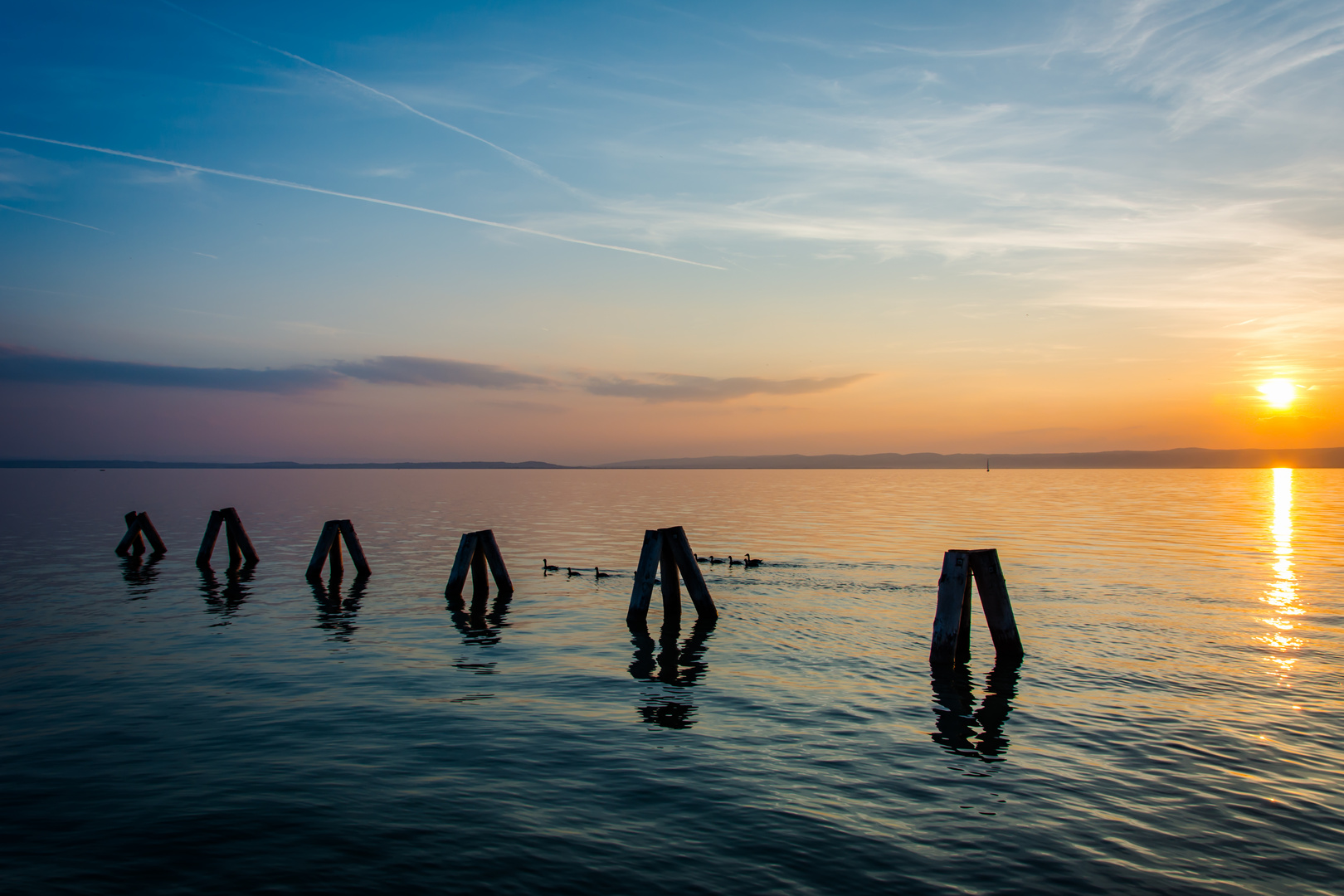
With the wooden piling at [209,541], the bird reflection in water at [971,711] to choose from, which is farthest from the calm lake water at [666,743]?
the wooden piling at [209,541]

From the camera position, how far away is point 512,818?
28.0 ft

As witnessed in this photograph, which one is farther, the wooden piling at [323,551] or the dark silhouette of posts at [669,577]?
the wooden piling at [323,551]

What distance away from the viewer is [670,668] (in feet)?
51.6

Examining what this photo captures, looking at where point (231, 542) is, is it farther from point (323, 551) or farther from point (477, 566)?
point (477, 566)

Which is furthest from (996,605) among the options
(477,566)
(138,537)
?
(138,537)

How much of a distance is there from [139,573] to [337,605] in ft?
42.0

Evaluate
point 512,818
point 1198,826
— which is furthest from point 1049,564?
point 512,818

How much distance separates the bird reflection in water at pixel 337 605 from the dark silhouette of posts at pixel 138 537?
13.8m

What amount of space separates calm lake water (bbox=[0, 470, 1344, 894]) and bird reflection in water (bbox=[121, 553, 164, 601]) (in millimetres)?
413

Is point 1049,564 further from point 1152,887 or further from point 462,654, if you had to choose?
point 1152,887

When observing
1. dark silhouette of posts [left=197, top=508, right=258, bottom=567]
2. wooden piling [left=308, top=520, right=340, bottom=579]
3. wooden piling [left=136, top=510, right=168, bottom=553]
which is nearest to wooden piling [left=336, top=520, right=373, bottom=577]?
wooden piling [left=308, top=520, right=340, bottom=579]

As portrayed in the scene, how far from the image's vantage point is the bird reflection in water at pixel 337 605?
19.5 metres

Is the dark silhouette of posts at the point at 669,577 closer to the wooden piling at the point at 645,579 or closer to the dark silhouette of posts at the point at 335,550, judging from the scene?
the wooden piling at the point at 645,579

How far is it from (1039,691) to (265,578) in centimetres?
2665
